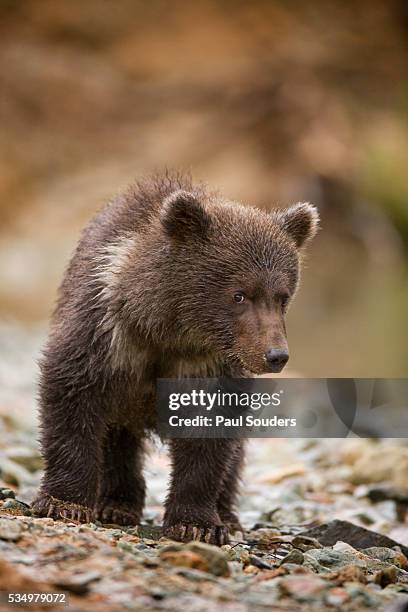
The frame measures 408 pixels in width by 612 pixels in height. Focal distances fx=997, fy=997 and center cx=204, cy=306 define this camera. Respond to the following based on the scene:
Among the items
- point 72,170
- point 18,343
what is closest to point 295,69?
point 72,170

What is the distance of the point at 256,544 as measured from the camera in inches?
273

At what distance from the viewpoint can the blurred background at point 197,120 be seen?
96.1 feet

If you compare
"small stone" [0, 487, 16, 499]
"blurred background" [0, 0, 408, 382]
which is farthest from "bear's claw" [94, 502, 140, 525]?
"blurred background" [0, 0, 408, 382]

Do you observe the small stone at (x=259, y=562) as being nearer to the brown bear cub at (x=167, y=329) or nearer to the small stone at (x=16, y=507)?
the brown bear cub at (x=167, y=329)

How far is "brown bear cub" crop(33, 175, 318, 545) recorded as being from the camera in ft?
20.3

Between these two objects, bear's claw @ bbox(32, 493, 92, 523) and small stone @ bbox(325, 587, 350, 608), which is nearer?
small stone @ bbox(325, 587, 350, 608)

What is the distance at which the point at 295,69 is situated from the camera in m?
31.5

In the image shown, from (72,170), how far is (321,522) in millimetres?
22811

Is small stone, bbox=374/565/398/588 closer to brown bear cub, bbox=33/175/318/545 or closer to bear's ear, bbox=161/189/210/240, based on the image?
brown bear cub, bbox=33/175/318/545

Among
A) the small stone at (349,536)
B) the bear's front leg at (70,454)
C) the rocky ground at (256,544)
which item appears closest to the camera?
the rocky ground at (256,544)

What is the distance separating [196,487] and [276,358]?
122cm

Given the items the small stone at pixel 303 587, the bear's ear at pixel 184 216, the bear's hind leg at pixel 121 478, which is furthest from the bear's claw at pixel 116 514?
the small stone at pixel 303 587

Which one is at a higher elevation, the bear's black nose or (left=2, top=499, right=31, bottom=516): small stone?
the bear's black nose

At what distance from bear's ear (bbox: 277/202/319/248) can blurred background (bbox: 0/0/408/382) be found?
69.0ft
